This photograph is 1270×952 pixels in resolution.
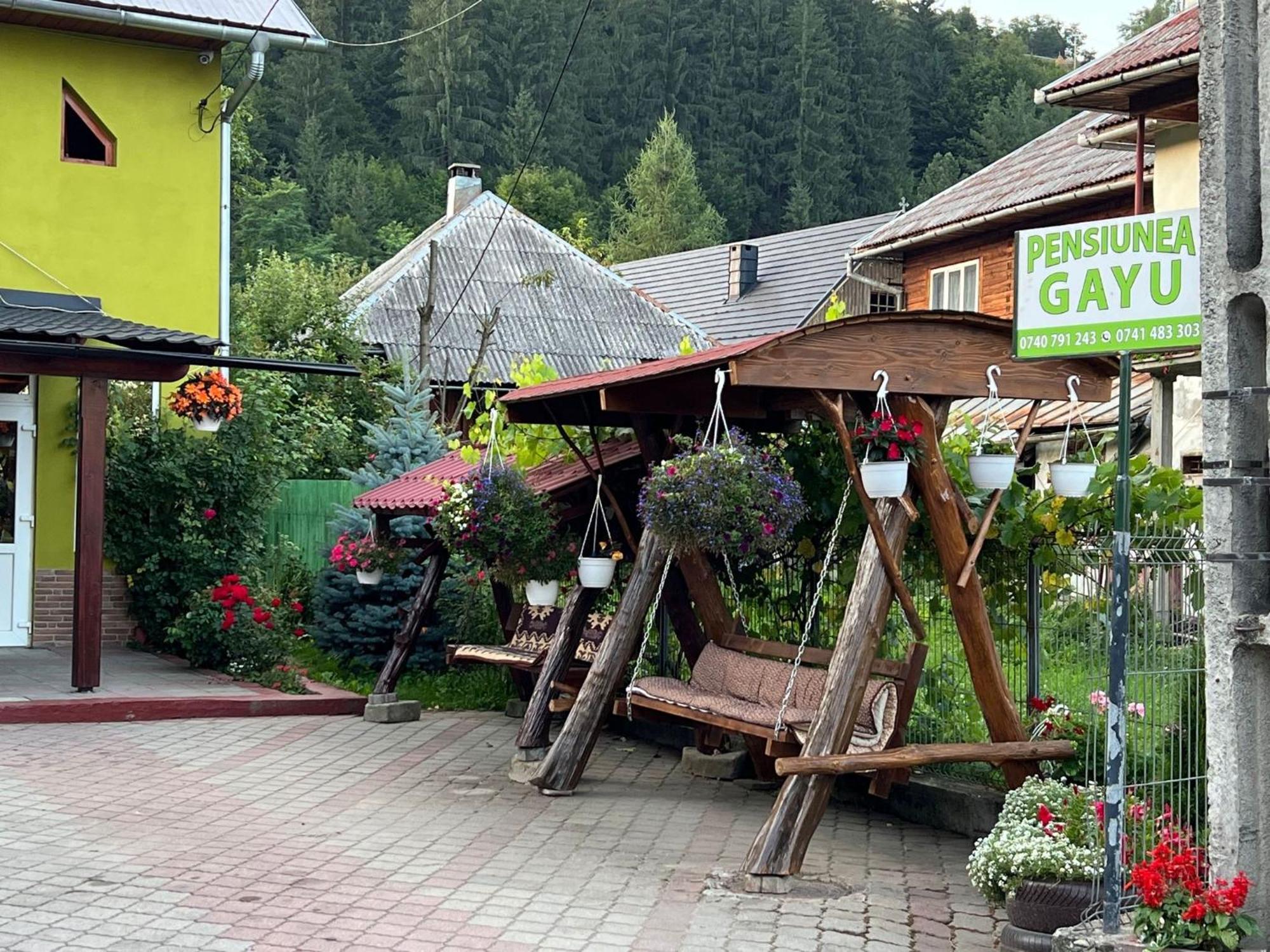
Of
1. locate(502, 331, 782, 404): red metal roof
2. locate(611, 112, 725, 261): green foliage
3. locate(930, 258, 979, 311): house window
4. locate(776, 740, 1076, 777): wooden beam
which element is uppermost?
locate(611, 112, 725, 261): green foliage

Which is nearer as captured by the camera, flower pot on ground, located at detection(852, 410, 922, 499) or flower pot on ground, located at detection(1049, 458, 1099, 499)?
flower pot on ground, located at detection(852, 410, 922, 499)

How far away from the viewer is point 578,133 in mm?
57531

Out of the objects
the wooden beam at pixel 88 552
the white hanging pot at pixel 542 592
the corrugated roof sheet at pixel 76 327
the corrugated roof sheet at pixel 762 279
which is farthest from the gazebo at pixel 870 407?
the corrugated roof sheet at pixel 762 279

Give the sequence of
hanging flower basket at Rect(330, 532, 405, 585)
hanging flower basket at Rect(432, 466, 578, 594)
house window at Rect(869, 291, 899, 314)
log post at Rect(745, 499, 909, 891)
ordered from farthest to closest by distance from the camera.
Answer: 1. house window at Rect(869, 291, 899, 314)
2. hanging flower basket at Rect(330, 532, 405, 585)
3. hanging flower basket at Rect(432, 466, 578, 594)
4. log post at Rect(745, 499, 909, 891)

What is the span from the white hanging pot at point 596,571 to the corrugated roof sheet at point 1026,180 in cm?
1029

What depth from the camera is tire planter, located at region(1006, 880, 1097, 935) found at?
20.3 feet

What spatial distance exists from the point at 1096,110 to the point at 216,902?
41.2 ft

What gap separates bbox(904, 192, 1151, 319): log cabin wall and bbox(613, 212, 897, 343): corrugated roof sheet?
39.7 ft

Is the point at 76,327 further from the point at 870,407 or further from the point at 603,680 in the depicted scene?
the point at 870,407

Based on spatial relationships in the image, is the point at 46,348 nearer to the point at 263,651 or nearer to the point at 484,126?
the point at 263,651

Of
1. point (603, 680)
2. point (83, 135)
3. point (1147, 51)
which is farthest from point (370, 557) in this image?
point (1147, 51)

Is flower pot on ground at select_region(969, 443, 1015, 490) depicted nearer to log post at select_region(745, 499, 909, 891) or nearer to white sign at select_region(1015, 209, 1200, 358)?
log post at select_region(745, 499, 909, 891)

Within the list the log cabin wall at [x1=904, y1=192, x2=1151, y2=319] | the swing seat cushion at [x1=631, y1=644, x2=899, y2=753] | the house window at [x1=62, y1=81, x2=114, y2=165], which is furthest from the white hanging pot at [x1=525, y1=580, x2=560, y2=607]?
the log cabin wall at [x1=904, y1=192, x2=1151, y2=319]

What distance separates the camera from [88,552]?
473 inches
